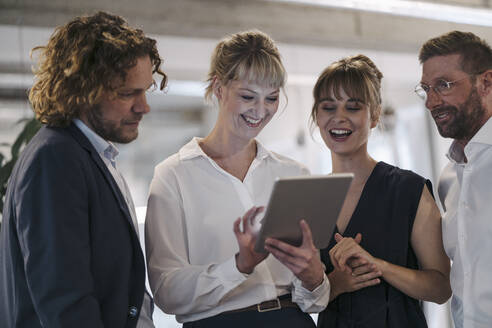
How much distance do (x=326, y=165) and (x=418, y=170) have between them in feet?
3.69

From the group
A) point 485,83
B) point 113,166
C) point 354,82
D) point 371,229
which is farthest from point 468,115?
point 113,166

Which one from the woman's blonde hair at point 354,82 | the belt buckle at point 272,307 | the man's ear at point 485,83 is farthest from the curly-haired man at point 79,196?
the man's ear at point 485,83

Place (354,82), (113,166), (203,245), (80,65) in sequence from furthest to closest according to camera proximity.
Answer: (354,82), (203,245), (113,166), (80,65)

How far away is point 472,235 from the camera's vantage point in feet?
6.18

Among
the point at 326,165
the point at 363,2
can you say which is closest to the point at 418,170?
the point at 326,165

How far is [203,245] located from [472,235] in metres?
0.94

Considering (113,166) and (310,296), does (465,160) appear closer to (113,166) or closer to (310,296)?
(310,296)

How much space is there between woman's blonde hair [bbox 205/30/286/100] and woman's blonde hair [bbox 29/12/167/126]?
1.47 ft

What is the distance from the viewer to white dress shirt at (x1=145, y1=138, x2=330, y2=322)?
169 cm

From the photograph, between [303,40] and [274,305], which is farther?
[303,40]

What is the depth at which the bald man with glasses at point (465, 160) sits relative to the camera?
1853mm

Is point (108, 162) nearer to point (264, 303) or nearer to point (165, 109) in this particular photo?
point (264, 303)

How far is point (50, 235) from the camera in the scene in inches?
50.9

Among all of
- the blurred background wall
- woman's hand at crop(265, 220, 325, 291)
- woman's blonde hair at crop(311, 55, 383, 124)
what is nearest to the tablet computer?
woman's hand at crop(265, 220, 325, 291)
